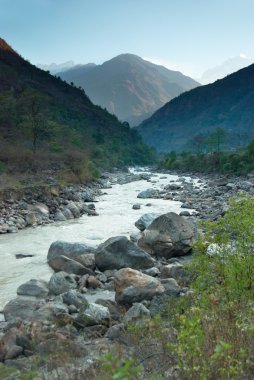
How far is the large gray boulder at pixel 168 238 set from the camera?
1574 cm

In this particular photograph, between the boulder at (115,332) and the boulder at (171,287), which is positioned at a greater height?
the boulder at (115,332)

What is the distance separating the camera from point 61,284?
Result: 37.9 feet

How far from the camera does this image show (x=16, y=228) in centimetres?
2183

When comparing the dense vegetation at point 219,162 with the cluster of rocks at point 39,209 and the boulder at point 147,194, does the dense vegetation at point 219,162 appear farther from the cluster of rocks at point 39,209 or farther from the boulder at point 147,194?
the cluster of rocks at point 39,209

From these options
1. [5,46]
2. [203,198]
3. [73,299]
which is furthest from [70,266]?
[5,46]

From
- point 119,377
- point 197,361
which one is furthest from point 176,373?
point 119,377

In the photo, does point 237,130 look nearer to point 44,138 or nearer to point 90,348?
point 44,138

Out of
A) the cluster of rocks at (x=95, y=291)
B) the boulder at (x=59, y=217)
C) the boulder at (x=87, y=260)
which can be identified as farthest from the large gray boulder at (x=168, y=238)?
the boulder at (x=59, y=217)

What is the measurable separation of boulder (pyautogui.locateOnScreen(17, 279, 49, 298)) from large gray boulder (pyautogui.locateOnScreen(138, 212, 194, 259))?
18.8ft

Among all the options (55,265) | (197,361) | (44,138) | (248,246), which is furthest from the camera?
(44,138)

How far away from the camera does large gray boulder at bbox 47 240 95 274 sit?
1346 cm

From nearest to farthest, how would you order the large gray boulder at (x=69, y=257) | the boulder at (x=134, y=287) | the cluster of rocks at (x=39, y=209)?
the boulder at (x=134, y=287), the large gray boulder at (x=69, y=257), the cluster of rocks at (x=39, y=209)

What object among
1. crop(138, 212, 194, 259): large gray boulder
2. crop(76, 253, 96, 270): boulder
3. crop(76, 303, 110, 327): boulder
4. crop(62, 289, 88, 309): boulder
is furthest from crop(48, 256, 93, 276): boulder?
crop(76, 303, 110, 327): boulder

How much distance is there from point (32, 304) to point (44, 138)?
53395mm
